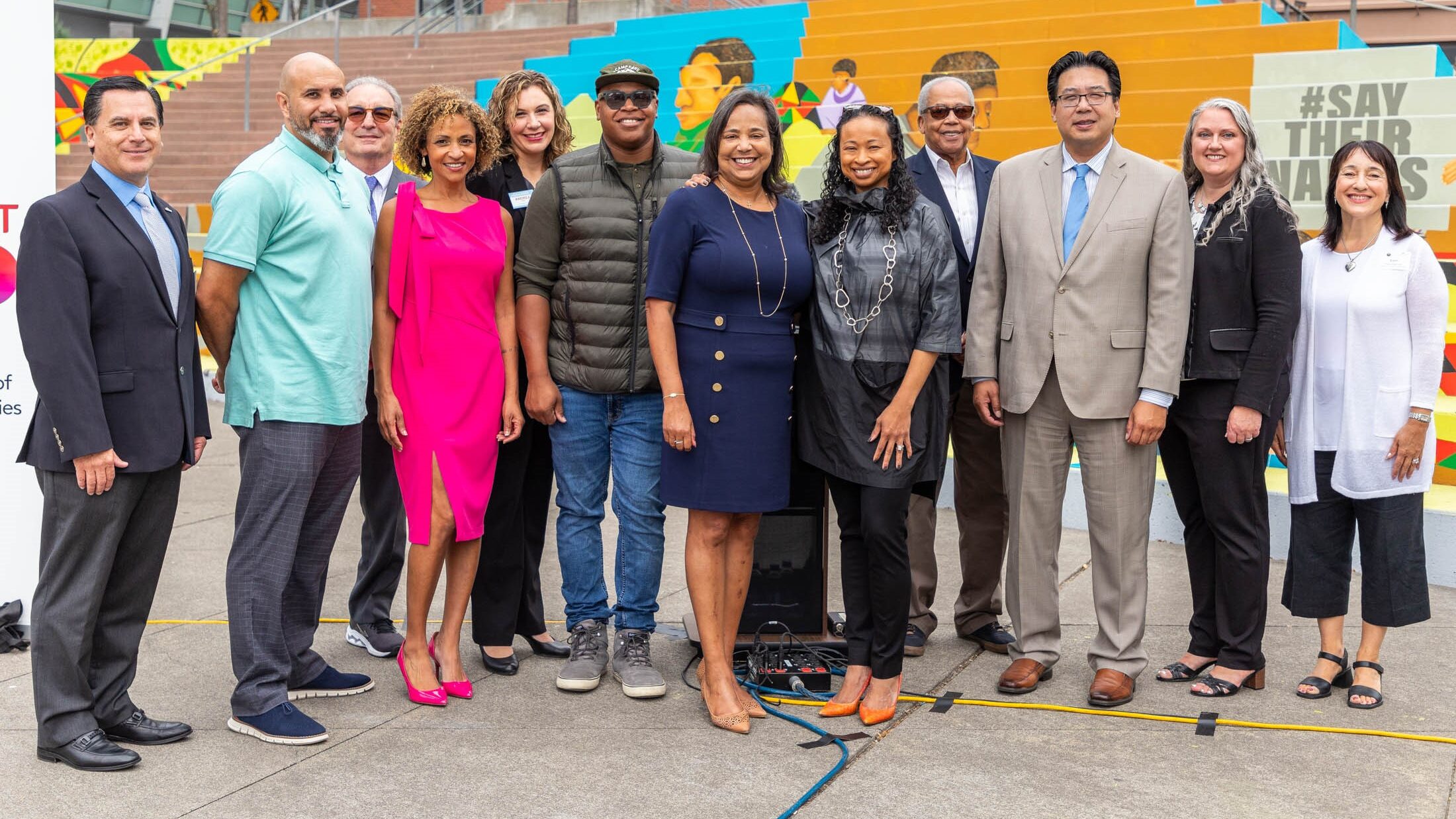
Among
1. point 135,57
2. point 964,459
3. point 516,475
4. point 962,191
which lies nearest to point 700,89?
point 962,191

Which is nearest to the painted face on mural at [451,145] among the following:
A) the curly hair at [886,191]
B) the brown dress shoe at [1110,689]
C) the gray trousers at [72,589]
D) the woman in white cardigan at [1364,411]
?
the curly hair at [886,191]

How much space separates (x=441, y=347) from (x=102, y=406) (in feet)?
3.22

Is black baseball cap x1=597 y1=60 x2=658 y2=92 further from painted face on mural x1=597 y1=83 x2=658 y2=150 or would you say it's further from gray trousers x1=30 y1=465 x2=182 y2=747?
gray trousers x1=30 y1=465 x2=182 y2=747

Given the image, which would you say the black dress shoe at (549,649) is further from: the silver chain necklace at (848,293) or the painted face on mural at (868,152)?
the painted face on mural at (868,152)

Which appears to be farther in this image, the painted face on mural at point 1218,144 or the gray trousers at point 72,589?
the painted face on mural at point 1218,144

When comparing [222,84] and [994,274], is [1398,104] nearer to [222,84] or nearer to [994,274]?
[994,274]

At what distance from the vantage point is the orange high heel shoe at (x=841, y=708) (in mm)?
3914

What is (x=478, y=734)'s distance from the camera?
376 centimetres

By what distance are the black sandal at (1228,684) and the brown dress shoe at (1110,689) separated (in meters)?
0.24

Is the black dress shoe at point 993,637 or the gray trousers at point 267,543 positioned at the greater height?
the gray trousers at point 267,543

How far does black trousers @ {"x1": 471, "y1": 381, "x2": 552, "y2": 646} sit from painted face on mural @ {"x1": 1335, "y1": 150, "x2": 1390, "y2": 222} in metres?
2.68

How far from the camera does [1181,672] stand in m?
4.30

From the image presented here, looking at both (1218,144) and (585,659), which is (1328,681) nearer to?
(1218,144)

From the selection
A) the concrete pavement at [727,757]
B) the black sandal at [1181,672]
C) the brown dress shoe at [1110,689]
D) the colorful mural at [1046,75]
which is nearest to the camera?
the concrete pavement at [727,757]
